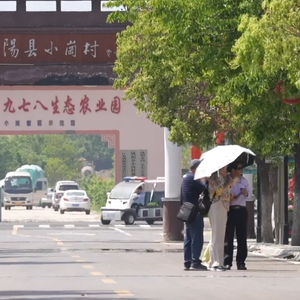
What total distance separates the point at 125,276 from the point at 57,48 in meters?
34.2

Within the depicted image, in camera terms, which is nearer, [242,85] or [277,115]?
[242,85]

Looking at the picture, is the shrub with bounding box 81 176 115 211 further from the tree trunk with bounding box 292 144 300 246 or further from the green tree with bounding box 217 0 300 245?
the green tree with bounding box 217 0 300 245

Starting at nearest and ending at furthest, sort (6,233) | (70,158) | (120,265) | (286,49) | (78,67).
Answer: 1. (286,49)
2. (120,265)
3. (6,233)
4. (78,67)
5. (70,158)

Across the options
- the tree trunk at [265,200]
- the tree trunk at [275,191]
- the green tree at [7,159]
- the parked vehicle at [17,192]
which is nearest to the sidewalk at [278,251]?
the tree trunk at [275,191]

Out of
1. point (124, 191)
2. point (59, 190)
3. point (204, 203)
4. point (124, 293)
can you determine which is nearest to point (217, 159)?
point (204, 203)

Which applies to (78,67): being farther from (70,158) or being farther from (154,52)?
(70,158)

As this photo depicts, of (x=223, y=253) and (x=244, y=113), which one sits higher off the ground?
(x=244, y=113)

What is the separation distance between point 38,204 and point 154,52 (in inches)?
3217

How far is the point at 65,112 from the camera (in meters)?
55.7

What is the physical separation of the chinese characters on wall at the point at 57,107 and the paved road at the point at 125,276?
2637cm

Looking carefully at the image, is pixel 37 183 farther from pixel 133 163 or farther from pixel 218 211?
pixel 218 211

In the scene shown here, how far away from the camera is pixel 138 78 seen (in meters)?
28.5

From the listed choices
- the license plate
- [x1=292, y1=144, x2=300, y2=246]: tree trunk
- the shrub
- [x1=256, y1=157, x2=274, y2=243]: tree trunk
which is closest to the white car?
the shrub

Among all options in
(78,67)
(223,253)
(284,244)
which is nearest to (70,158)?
(78,67)
